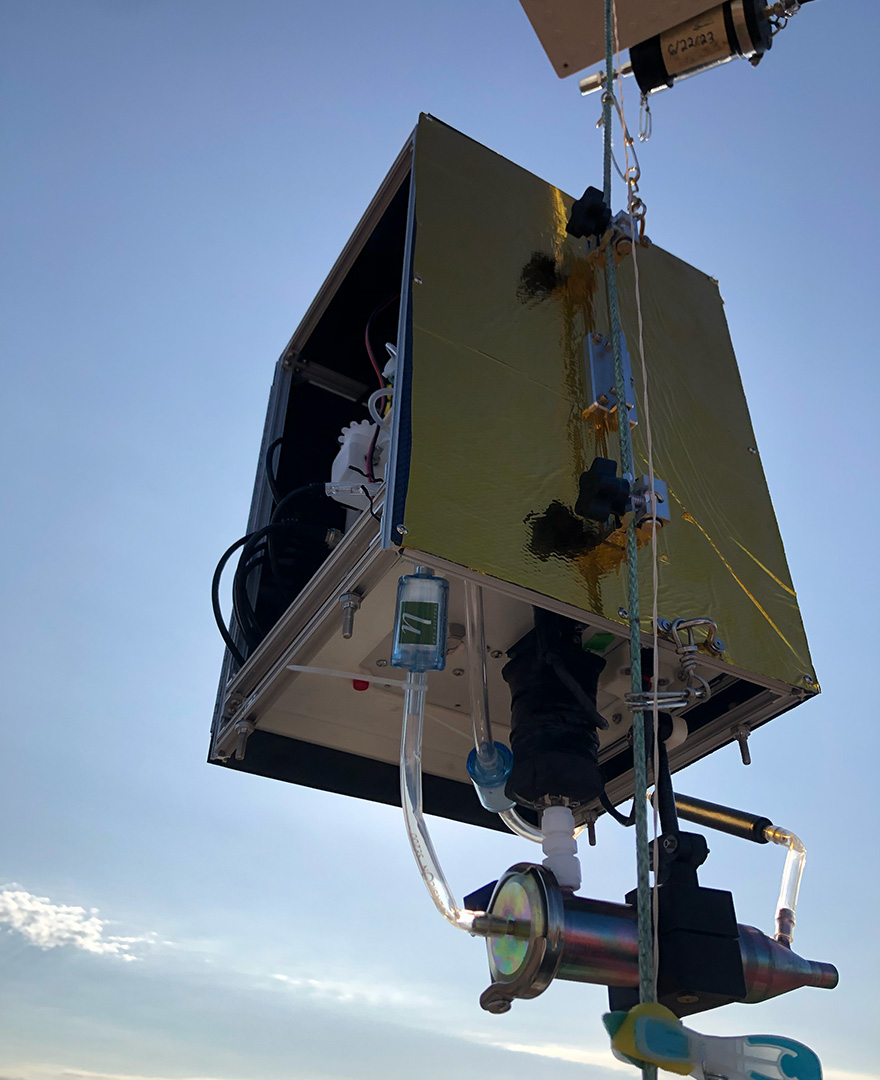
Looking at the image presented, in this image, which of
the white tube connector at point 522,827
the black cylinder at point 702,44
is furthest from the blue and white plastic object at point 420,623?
the black cylinder at point 702,44

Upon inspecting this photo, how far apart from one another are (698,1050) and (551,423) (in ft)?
2.68

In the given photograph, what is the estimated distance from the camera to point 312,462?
6.81 ft

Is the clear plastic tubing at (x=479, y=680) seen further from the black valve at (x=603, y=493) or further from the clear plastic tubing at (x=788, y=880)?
the clear plastic tubing at (x=788, y=880)

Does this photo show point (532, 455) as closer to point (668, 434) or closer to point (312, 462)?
point (668, 434)

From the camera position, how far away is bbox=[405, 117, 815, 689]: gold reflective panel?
1231 millimetres

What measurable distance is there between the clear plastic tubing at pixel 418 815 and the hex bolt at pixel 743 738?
53 cm

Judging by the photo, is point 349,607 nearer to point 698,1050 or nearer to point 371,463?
point 371,463

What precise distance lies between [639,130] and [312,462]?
3.06 feet

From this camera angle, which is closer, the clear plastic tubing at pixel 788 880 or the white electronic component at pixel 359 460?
the clear plastic tubing at pixel 788 880

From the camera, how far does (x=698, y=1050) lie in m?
0.89

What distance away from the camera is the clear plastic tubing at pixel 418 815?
1.16m

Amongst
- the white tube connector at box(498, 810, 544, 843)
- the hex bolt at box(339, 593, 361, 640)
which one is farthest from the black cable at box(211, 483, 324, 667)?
the white tube connector at box(498, 810, 544, 843)

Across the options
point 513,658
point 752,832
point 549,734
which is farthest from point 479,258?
point 752,832

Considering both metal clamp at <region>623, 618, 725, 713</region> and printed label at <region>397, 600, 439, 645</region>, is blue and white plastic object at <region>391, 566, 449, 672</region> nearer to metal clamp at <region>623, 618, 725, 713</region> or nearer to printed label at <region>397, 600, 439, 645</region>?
printed label at <region>397, 600, 439, 645</region>
